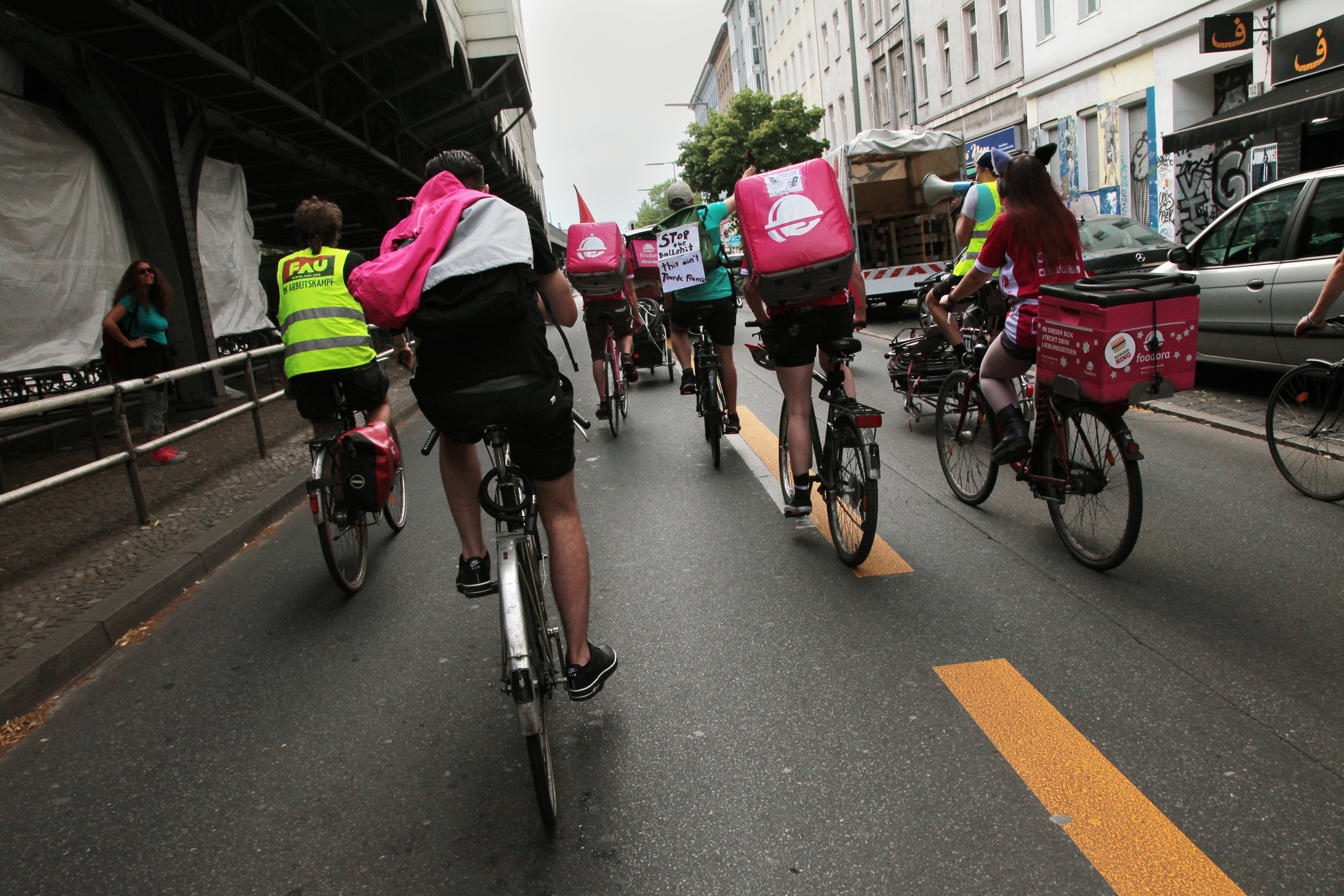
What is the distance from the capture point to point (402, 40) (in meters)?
17.0

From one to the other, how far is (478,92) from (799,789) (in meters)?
19.8

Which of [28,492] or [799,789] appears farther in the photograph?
[28,492]

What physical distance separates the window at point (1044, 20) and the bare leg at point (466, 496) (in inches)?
919

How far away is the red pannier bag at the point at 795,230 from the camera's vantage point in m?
4.27

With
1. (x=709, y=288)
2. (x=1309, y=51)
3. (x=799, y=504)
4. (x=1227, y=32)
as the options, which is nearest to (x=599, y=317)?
(x=709, y=288)

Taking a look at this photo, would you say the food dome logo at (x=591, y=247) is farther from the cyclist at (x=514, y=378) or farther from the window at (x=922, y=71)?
the window at (x=922, y=71)

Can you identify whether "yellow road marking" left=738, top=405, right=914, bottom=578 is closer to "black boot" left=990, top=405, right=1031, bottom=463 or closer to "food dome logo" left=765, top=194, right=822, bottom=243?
"black boot" left=990, top=405, right=1031, bottom=463

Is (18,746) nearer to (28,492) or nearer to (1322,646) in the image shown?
(28,492)

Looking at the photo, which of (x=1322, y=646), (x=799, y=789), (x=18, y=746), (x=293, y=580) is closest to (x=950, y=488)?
(x=1322, y=646)

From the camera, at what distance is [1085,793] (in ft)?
8.40

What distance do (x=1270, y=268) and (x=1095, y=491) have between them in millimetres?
4491

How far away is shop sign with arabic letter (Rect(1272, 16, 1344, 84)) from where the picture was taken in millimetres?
12977

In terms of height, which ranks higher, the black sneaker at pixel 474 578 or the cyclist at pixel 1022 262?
the cyclist at pixel 1022 262

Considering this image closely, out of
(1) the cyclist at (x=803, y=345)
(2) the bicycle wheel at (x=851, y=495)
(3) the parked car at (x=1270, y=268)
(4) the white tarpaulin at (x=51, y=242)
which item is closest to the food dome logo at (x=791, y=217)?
(1) the cyclist at (x=803, y=345)
